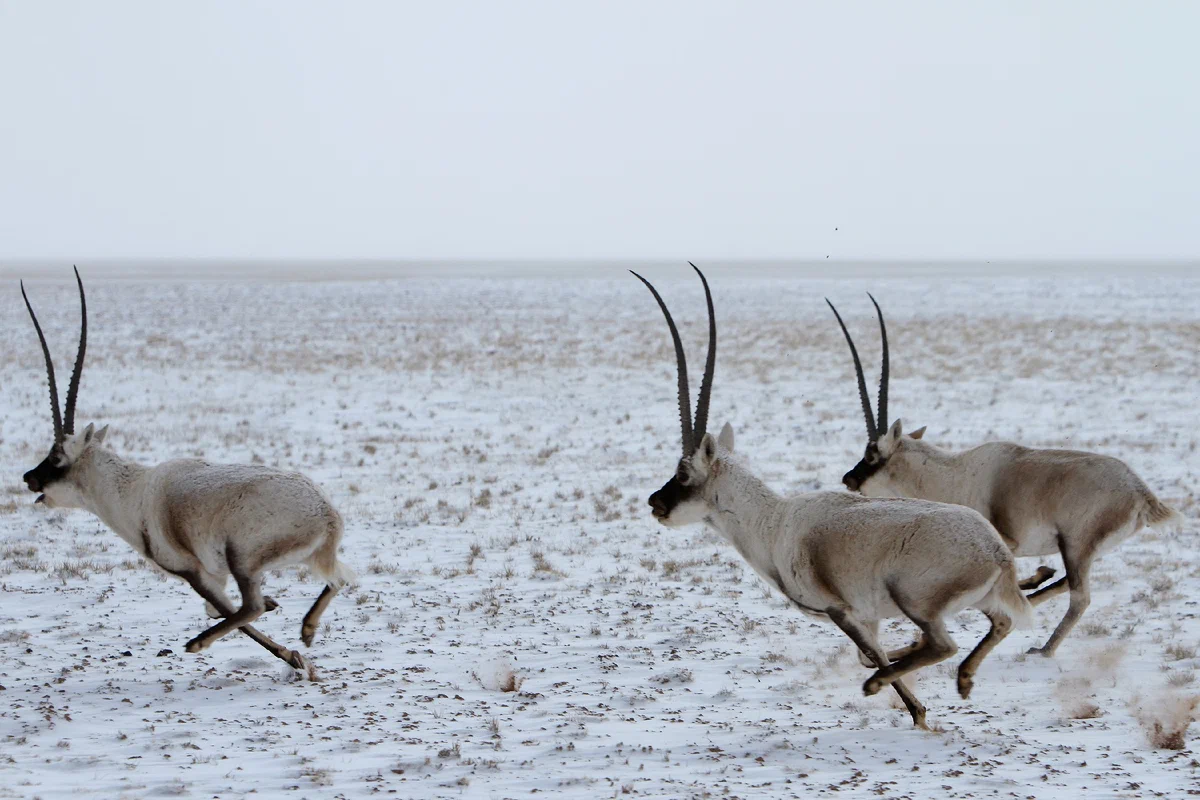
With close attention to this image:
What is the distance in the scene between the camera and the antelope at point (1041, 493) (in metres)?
7.39

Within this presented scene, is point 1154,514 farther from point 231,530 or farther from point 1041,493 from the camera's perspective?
point 231,530

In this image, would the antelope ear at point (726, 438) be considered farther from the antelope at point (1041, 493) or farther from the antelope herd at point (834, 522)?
the antelope at point (1041, 493)

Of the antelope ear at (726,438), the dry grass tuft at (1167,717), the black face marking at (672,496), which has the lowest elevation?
the dry grass tuft at (1167,717)

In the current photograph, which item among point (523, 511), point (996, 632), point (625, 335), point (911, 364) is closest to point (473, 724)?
point (996, 632)

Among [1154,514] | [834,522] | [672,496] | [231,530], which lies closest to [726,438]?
[672,496]

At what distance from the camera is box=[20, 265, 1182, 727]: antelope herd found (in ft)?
19.2

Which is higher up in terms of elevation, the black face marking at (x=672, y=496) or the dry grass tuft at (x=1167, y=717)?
the black face marking at (x=672, y=496)

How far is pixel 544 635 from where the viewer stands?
785 centimetres

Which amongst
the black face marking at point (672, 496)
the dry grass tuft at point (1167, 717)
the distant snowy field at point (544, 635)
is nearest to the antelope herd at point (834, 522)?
the black face marking at point (672, 496)

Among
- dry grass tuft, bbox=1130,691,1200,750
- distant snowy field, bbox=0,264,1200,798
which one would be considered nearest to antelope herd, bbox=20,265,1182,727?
distant snowy field, bbox=0,264,1200,798

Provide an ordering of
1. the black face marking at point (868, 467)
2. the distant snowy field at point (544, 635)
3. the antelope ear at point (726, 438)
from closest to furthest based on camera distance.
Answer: the distant snowy field at point (544, 635) < the antelope ear at point (726, 438) < the black face marking at point (868, 467)

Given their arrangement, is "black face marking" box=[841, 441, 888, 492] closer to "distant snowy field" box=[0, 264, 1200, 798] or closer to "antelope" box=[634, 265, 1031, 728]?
"distant snowy field" box=[0, 264, 1200, 798]

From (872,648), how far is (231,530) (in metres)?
3.63

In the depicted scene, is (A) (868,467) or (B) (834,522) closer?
(B) (834,522)
